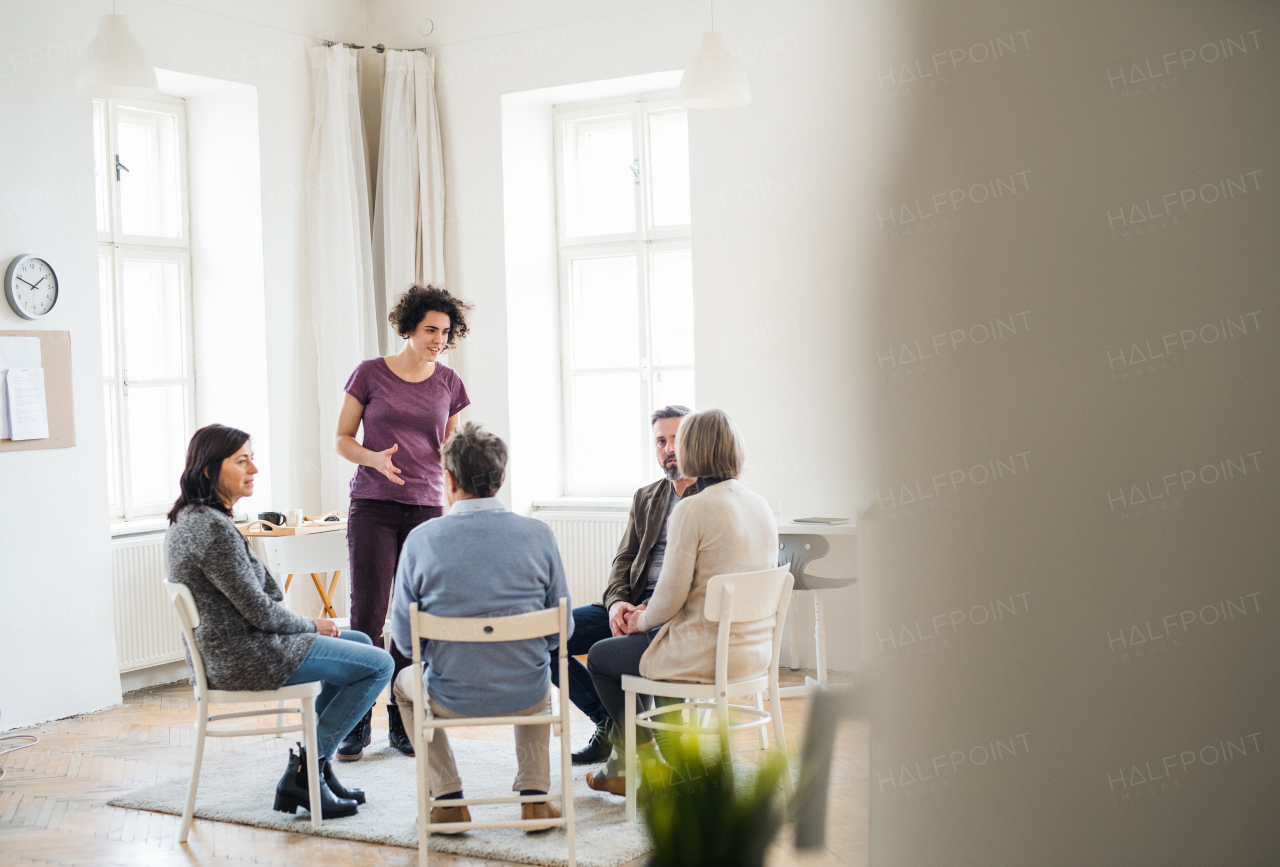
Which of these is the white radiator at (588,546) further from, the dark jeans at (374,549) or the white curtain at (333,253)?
the dark jeans at (374,549)

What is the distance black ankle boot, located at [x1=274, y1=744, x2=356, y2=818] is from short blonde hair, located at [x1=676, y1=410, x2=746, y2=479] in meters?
1.31

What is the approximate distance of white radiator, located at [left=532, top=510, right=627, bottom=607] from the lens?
5.13 m

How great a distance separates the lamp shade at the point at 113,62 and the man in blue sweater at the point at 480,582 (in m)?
1.90

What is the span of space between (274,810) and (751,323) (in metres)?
3.07

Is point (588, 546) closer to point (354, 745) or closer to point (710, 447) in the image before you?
point (354, 745)

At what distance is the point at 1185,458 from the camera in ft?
0.89

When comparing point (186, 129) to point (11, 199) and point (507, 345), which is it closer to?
point (11, 199)

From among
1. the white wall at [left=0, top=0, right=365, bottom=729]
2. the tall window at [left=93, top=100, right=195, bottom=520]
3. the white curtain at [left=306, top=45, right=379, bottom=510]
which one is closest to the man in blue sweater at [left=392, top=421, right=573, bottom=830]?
the white wall at [left=0, top=0, right=365, bottom=729]

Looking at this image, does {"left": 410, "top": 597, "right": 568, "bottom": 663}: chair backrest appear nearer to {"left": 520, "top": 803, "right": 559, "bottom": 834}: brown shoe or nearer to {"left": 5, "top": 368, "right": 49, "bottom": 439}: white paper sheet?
{"left": 520, "top": 803, "right": 559, "bottom": 834}: brown shoe

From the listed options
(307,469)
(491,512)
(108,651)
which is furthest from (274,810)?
(307,469)

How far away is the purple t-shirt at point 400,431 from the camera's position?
350cm

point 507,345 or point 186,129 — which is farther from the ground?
point 186,129

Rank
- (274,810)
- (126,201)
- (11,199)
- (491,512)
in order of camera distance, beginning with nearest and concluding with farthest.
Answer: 1. (491,512)
2. (274,810)
3. (11,199)
4. (126,201)

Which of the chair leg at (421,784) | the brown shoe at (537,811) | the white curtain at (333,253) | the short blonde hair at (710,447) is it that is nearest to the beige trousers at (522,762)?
the brown shoe at (537,811)
